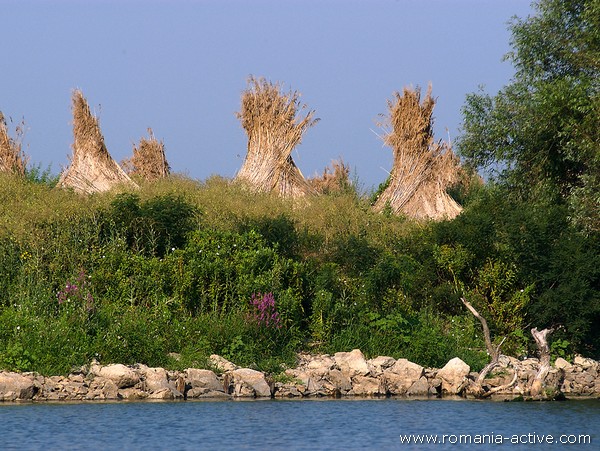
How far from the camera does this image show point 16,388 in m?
19.2

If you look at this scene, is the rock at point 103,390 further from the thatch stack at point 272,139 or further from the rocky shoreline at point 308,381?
the thatch stack at point 272,139

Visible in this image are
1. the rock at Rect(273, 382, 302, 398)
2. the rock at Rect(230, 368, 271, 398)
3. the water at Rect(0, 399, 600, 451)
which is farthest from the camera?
the rock at Rect(273, 382, 302, 398)

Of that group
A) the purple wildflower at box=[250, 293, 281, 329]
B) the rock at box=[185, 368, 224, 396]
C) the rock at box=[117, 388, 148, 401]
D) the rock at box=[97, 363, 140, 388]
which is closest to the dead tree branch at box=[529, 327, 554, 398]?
the purple wildflower at box=[250, 293, 281, 329]

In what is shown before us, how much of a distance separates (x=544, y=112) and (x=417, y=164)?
32.5 feet

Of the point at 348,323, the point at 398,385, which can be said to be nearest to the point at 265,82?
the point at 348,323

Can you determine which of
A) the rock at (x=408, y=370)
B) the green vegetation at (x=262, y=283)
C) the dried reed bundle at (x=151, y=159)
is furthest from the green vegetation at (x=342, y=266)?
the dried reed bundle at (x=151, y=159)

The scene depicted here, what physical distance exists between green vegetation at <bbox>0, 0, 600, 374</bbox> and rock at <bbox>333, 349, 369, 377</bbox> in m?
1.15

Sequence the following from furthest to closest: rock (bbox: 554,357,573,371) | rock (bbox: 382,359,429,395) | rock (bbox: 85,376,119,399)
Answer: rock (bbox: 554,357,573,371), rock (bbox: 382,359,429,395), rock (bbox: 85,376,119,399)

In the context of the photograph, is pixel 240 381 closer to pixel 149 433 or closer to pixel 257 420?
pixel 257 420

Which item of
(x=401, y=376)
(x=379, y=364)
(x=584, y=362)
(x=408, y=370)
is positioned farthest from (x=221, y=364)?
(x=584, y=362)

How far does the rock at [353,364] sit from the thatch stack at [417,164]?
1204 cm

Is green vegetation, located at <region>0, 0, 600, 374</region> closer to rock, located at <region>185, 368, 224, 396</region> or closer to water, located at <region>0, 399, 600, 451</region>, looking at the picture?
rock, located at <region>185, 368, 224, 396</region>

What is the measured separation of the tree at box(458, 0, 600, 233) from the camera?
23.7 meters

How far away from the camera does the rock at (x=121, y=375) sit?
1980 cm
